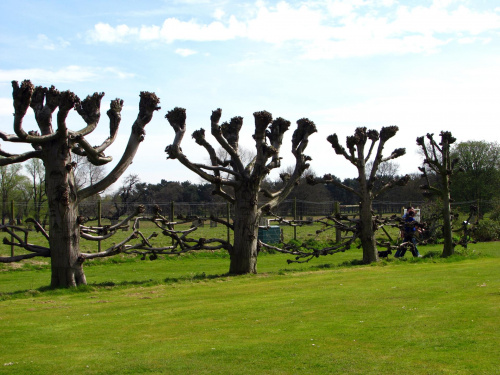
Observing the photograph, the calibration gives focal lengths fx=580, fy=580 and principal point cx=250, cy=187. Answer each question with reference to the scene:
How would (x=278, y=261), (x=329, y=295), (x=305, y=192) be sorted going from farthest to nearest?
1. (x=305, y=192)
2. (x=278, y=261)
3. (x=329, y=295)

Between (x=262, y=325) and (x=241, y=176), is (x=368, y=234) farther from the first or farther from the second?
(x=262, y=325)

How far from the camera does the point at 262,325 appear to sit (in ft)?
26.8

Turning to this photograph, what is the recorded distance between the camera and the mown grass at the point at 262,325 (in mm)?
5996

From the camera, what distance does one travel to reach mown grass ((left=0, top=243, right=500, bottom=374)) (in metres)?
6.00

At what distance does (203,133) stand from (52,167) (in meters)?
4.92

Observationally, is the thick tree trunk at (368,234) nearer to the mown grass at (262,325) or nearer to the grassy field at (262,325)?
the grassy field at (262,325)

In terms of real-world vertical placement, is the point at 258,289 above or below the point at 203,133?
below

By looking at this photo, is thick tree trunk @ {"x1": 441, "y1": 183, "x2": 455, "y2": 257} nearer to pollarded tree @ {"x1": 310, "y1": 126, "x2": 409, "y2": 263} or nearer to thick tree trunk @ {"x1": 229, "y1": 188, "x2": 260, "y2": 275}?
pollarded tree @ {"x1": 310, "y1": 126, "x2": 409, "y2": 263}

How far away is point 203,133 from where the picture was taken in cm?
1669

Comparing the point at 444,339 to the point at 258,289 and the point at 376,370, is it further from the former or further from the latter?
the point at 258,289

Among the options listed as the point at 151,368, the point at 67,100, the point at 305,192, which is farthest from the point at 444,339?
the point at 305,192

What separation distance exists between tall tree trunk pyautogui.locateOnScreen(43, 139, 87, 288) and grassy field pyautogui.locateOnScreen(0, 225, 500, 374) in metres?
0.60

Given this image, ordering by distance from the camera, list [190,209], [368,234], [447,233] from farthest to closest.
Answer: [190,209] → [447,233] → [368,234]

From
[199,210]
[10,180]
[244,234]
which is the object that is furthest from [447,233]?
[10,180]
